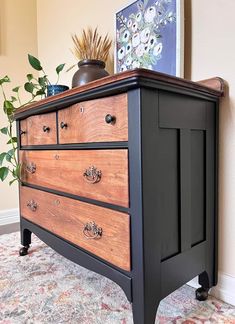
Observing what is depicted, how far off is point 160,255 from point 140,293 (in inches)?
5.4

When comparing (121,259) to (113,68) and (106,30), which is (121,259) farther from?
(106,30)

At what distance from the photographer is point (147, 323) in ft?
2.65

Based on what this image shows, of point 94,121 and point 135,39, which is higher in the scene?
point 135,39

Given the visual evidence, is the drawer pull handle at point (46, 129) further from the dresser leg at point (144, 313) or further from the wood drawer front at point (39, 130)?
the dresser leg at point (144, 313)

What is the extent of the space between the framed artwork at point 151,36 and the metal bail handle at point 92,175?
58 centimetres

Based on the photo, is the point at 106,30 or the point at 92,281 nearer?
the point at 92,281

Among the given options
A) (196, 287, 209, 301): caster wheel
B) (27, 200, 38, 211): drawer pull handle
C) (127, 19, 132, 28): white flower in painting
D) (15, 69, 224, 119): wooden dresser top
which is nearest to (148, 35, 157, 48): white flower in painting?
(127, 19, 132, 28): white flower in painting

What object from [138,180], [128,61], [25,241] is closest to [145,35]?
[128,61]

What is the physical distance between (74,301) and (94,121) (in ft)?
2.54

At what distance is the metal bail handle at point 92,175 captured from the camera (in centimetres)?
95

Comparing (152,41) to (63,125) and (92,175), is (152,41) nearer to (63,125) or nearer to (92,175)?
(63,125)

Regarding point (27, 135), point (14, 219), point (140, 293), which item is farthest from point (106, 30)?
point (14, 219)

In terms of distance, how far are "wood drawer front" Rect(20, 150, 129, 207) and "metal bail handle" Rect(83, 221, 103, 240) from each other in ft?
0.36

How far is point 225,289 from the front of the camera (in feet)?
3.58
